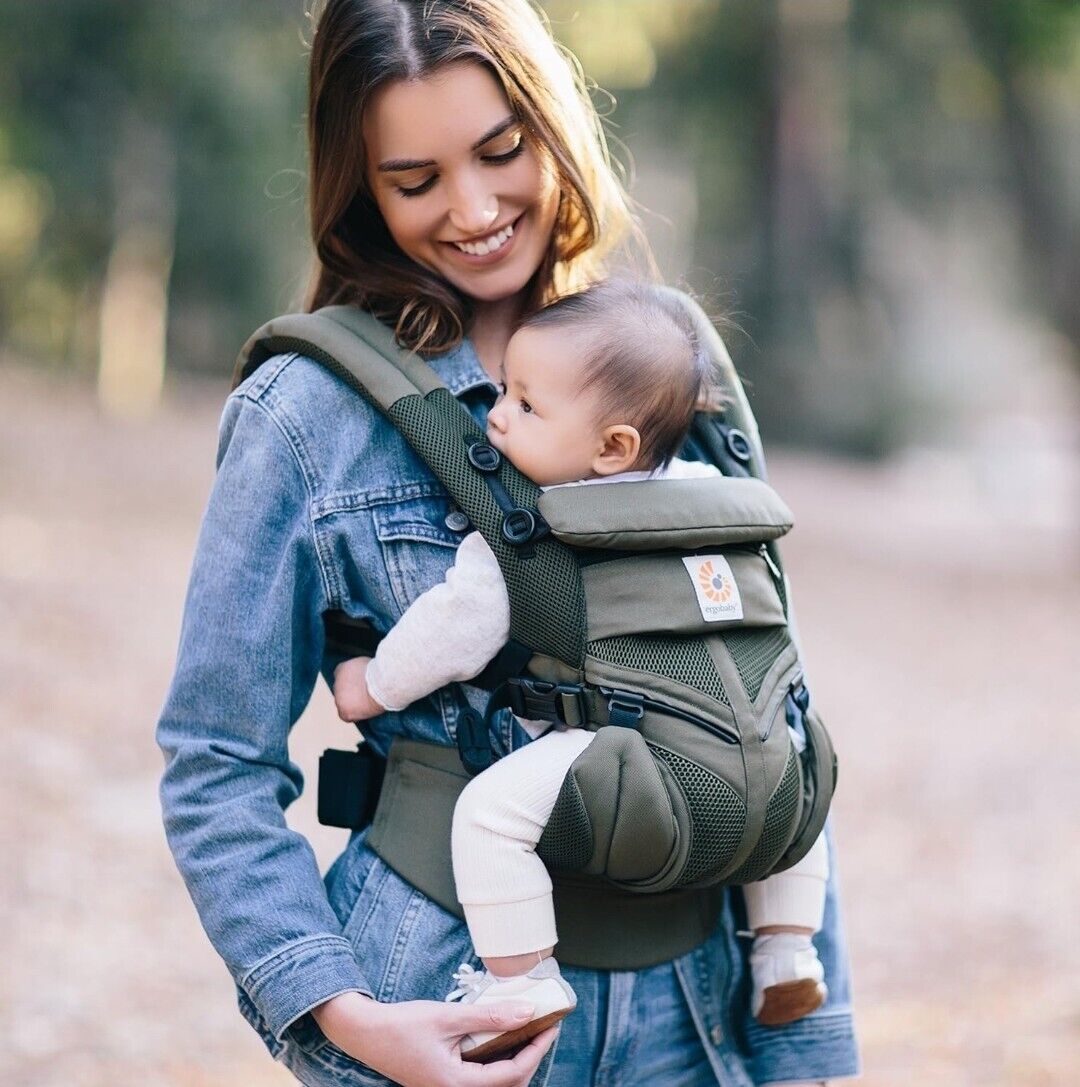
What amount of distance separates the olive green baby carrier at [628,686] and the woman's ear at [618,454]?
0.09 m

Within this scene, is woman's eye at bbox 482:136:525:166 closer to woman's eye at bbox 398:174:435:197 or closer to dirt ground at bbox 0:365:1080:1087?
woman's eye at bbox 398:174:435:197

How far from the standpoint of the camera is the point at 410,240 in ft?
6.25

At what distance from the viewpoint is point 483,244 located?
190cm

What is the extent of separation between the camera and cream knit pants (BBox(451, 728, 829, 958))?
157cm

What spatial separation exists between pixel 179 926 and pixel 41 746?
1577 millimetres

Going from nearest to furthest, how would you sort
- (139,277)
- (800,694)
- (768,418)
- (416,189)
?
(800,694) < (416,189) < (139,277) < (768,418)

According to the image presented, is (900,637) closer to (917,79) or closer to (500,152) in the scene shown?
(500,152)

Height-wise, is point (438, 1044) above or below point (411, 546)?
below

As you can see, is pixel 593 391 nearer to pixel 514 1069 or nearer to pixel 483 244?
pixel 483 244

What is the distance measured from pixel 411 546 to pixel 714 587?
14.7 inches

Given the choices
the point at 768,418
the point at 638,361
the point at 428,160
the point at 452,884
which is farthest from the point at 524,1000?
the point at 768,418

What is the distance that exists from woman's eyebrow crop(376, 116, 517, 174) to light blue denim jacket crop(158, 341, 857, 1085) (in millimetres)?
288

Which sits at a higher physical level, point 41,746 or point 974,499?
point 974,499

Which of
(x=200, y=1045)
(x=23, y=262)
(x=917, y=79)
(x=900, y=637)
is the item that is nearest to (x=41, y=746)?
(x=200, y=1045)
